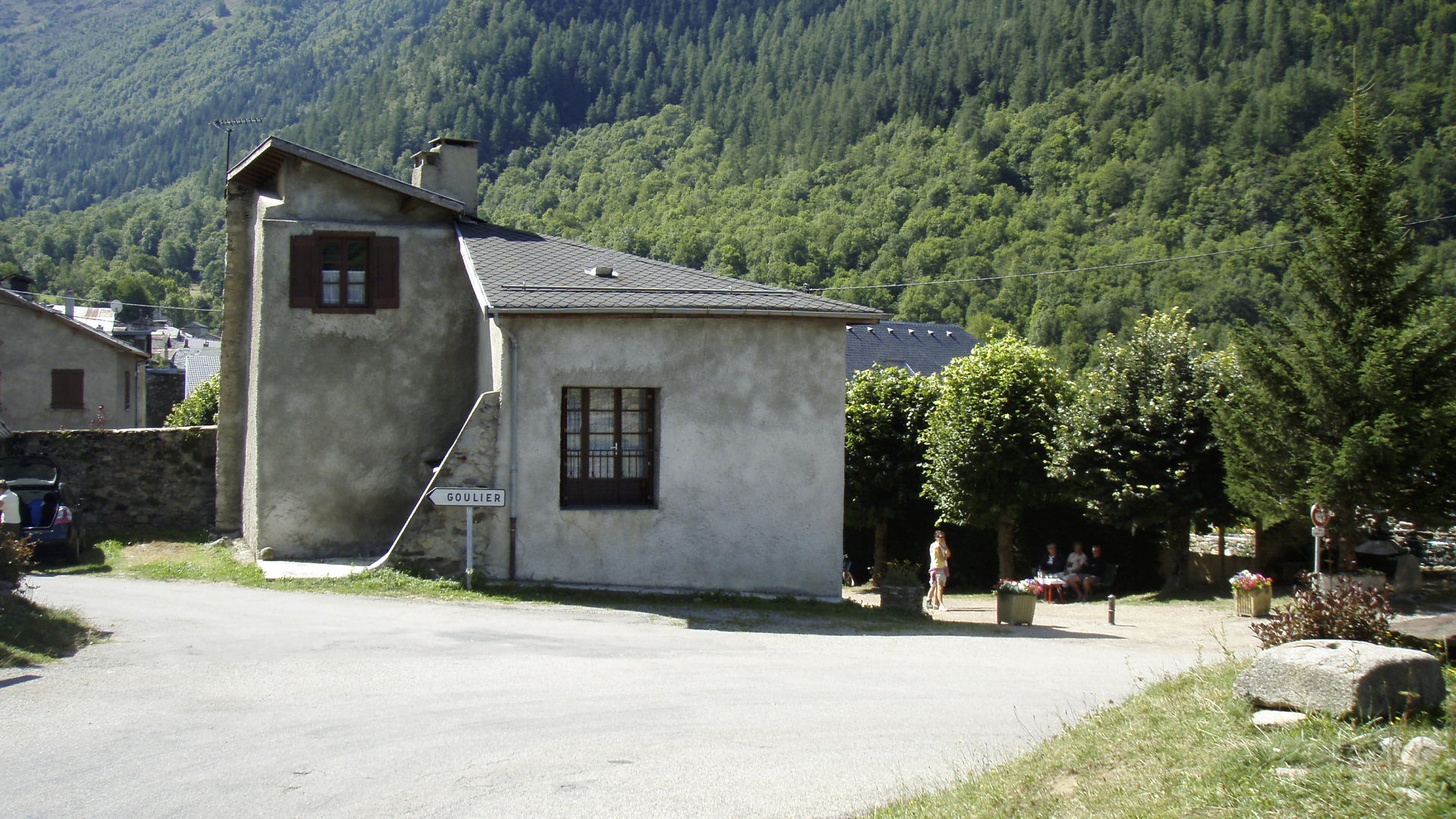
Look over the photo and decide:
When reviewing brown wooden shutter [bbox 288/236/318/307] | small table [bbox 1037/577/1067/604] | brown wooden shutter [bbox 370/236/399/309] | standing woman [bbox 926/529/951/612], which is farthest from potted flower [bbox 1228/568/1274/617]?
brown wooden shutter [bbox 288/236/318/307]

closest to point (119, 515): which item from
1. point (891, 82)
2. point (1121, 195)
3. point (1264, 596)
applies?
point (1264, 596)

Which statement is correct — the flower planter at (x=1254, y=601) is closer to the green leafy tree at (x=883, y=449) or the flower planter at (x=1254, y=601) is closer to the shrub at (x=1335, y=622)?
the green leafy tree at (x=883, y=449)

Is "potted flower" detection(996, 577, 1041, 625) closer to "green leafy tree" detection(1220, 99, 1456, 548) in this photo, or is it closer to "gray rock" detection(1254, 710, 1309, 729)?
"green leafy tree" detection(1220, 99, 1456, 548)

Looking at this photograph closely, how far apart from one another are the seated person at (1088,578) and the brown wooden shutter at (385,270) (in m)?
15.3

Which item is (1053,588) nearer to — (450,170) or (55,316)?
(450,170)

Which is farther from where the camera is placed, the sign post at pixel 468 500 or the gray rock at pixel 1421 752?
the sign post at pixel 468 500

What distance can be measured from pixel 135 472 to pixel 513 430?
9.35 m

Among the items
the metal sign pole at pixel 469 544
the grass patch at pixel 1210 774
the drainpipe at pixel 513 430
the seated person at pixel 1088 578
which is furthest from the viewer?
the seated person at pixel 1088 578

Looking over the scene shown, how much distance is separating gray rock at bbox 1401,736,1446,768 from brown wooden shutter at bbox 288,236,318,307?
1599cm

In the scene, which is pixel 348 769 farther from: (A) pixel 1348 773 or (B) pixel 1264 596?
(B) pixel 1264 596

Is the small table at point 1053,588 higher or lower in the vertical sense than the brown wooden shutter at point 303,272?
lower

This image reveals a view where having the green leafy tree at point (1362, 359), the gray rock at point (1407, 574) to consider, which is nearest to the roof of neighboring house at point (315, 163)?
Answer: the green leafy tree at point (1362, 359)

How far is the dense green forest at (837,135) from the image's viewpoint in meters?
84.9

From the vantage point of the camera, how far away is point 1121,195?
95062 millimetres
